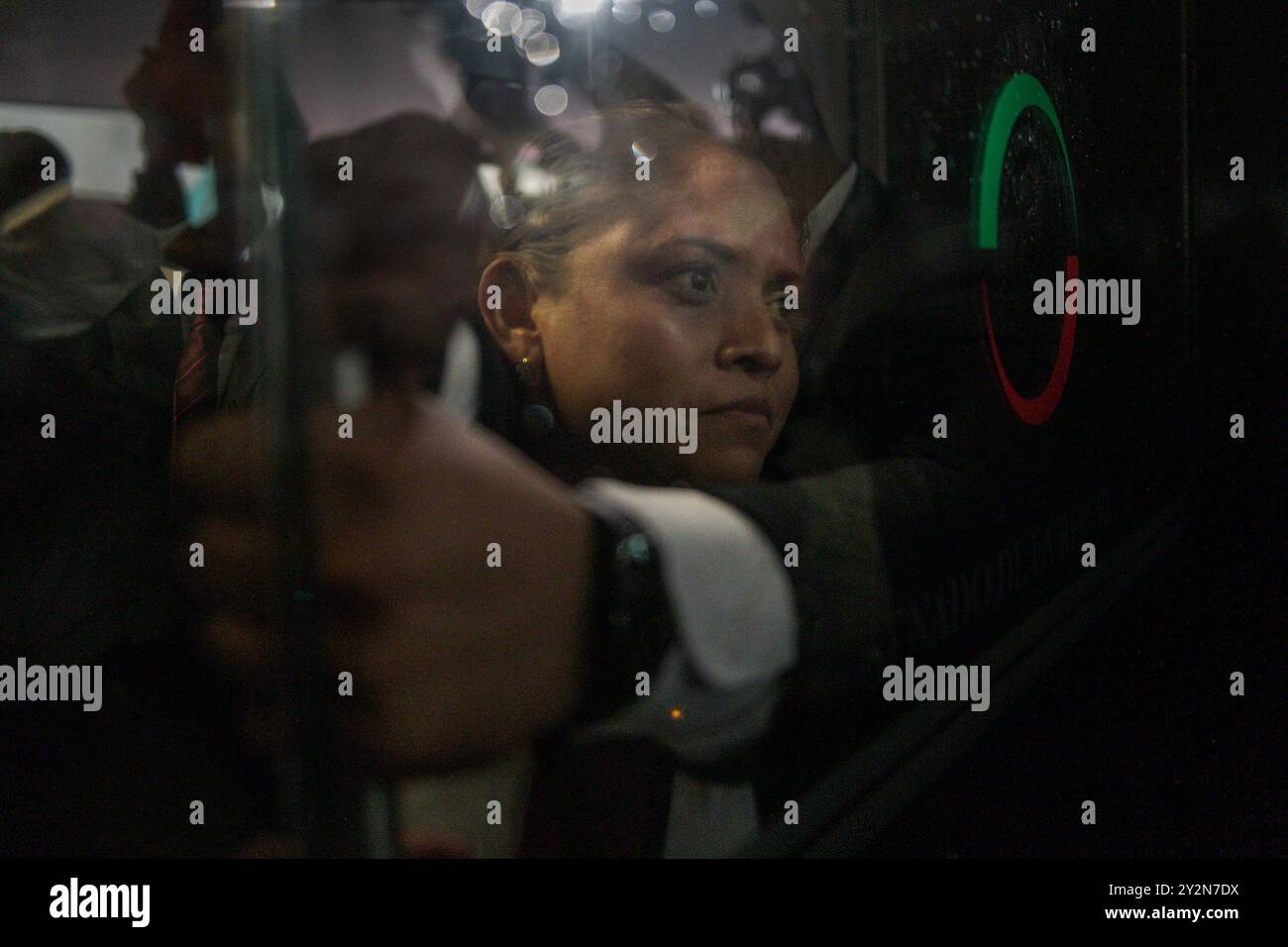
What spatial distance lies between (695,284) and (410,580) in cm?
38

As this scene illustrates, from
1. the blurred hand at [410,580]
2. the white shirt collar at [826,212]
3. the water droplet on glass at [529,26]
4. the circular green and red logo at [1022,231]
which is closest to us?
the blurred hand at [410,580]

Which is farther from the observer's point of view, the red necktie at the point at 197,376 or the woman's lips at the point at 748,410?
the woman's lips at the point at 748,410

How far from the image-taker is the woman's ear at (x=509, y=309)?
3.06 ft

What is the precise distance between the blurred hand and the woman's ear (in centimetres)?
9

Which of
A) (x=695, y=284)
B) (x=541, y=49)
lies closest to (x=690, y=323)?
(x=695, y=284)

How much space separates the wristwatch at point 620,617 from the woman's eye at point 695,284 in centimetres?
21

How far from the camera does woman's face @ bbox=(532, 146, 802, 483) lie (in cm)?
97

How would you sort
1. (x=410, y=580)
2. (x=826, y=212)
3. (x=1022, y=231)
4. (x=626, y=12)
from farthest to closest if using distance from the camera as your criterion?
(x=1022, y=231), (x=826, y=212), (x=626, y=12), (x=410, y=580)

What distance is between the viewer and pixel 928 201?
1.18 metres

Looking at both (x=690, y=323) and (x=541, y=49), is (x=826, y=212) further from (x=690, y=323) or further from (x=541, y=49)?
(x=541, y=49)

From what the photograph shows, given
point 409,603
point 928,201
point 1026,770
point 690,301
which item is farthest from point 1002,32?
point 409,603

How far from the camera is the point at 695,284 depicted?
3.28ft

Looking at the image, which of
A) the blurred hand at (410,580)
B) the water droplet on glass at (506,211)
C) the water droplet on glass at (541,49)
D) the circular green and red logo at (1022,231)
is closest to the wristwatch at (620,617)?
the blurred hand at (410,580)

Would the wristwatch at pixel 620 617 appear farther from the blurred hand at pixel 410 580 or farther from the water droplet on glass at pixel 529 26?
the water droplet on glass at pixel 529 26
